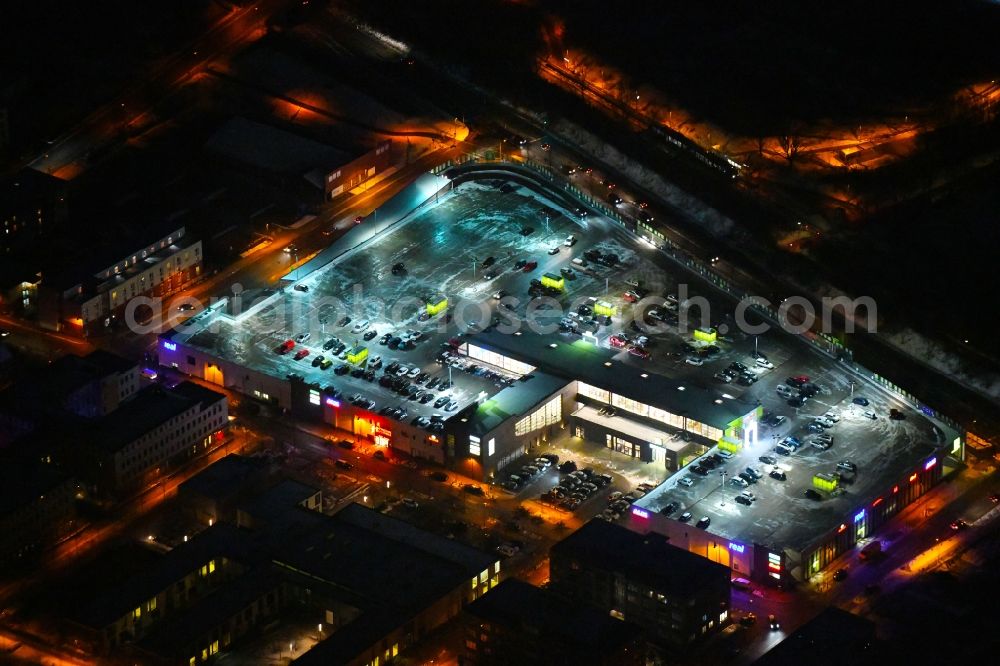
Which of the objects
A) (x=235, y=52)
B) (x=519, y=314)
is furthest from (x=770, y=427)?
(x=235, y=52)

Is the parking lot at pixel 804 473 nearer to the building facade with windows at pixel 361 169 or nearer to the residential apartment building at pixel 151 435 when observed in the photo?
the residential apartment building at pixel 151 435

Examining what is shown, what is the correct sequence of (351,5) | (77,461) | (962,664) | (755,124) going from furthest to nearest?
(351,5), (755,124), (77,461), (962,664)

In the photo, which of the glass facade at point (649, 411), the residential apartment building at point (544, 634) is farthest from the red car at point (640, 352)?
the residential apartment building at point (544, 634)

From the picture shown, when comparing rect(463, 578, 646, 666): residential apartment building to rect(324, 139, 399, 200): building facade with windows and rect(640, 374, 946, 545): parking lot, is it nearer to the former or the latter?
rect(640, 374, 946, 545): parking lot

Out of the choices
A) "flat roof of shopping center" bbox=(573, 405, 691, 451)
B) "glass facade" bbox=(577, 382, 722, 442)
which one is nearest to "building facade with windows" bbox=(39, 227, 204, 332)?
"glass facade" bbox=(577, 382, 722, 442)

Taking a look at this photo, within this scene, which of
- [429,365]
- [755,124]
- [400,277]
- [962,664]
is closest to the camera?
[962,664]

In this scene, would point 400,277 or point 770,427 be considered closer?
point 770,427

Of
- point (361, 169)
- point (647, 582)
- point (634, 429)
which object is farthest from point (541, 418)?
point (361, 169)

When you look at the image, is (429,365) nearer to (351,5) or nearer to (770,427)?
(770,427)
